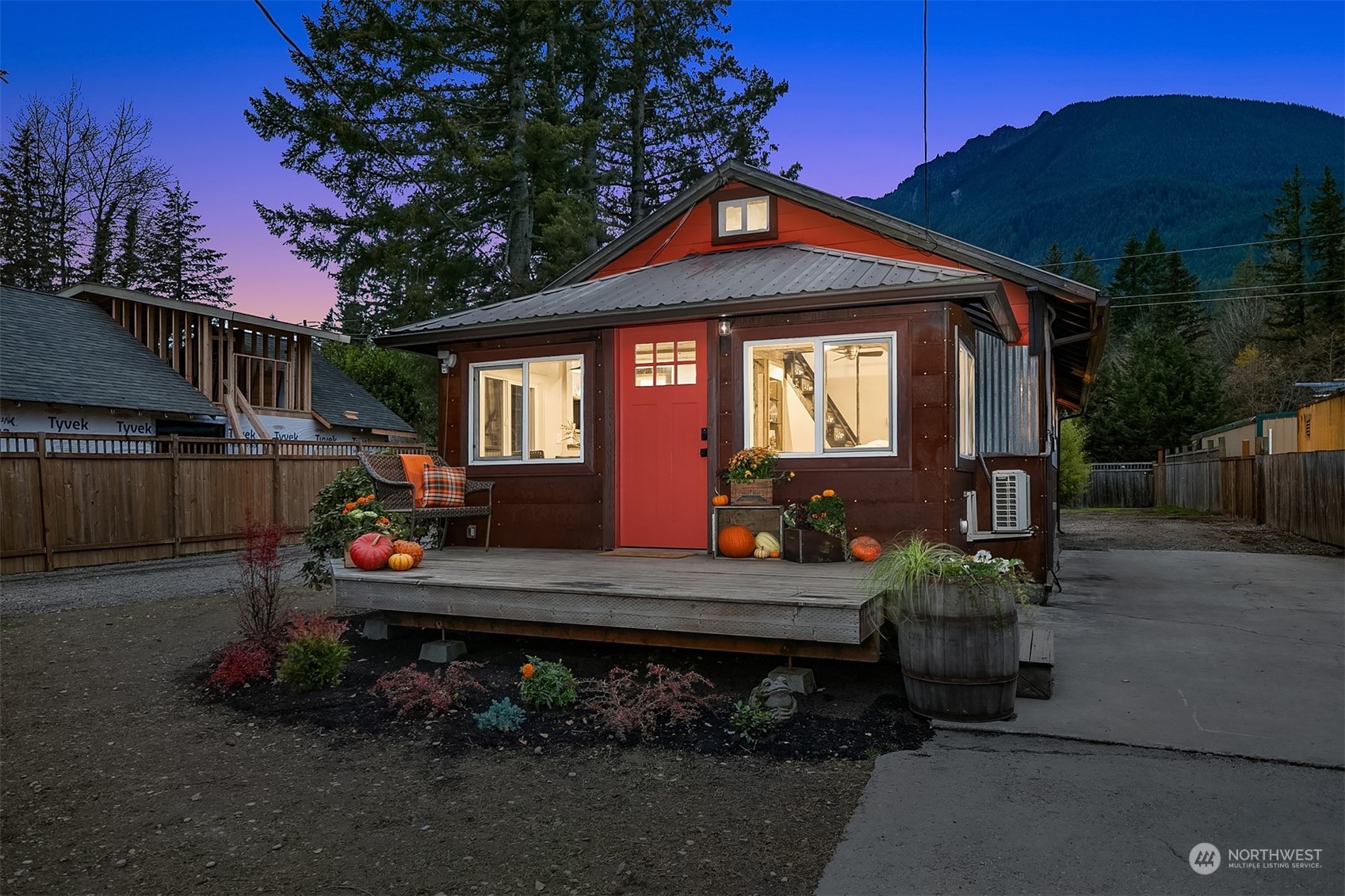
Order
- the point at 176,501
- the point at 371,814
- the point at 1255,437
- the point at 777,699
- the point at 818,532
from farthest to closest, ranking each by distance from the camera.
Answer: the point at 1255,437 < the point at 176,501 < the point at 818,532 < the point at 777,699 < the point at 371,814

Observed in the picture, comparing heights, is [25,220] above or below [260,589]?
above

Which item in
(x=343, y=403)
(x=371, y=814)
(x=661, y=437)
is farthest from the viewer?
(x=343, y=403)

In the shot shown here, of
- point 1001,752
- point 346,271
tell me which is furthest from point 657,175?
point 1001,752

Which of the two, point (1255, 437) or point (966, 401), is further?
point (1255, 437)

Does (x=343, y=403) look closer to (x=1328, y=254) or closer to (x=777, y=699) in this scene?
(x=777, y=699)

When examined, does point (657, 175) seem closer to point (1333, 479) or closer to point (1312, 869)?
point (1333, 479)

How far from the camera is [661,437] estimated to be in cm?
765

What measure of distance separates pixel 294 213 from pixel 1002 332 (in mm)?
15018

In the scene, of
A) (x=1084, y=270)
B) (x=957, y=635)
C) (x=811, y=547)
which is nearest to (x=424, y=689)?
(x=957, y=635)

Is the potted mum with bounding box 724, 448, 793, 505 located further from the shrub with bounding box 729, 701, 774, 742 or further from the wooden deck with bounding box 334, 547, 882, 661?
the shrub with bounding box 729, 701, 774, 742

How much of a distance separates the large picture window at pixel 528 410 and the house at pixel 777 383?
2 centimetres

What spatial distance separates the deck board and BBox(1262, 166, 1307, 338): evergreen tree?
37298mm

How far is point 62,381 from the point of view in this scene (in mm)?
13969

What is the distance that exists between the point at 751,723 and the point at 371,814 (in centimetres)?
187
